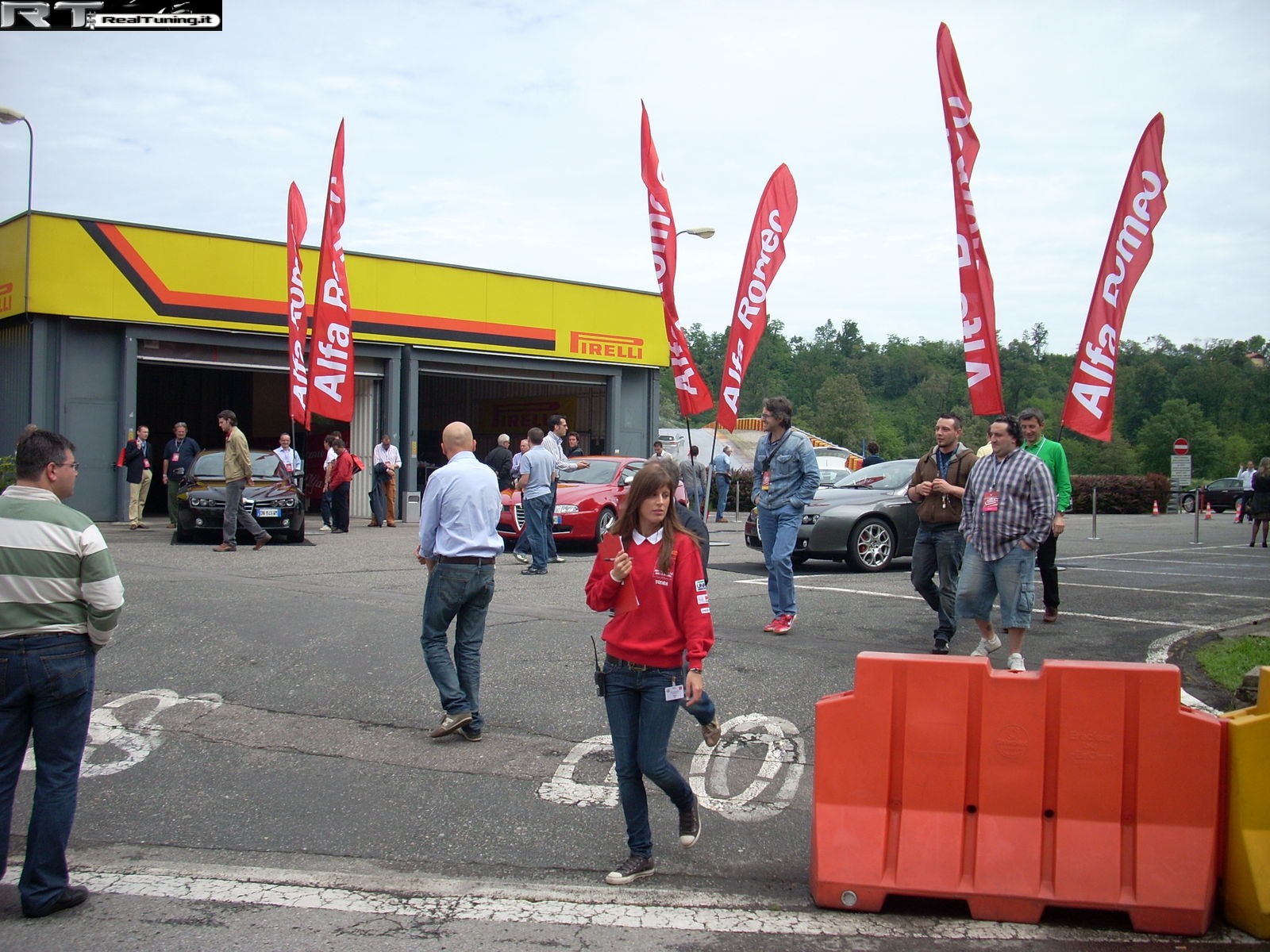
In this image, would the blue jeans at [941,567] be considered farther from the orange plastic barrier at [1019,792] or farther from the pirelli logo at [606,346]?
the pirelli logo at [606,346]

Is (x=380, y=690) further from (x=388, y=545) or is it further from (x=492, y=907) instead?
(x=388, y=545)

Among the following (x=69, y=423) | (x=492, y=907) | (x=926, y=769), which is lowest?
(x=492, y=907)

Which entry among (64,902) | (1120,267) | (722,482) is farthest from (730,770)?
(722,482)

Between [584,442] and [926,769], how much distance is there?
2435cm

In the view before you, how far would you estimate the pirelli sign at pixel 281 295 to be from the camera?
20188 mm

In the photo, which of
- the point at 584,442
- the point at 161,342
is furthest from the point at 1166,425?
the point at 161,342

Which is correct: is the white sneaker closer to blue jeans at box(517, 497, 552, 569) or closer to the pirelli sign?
blue jeans at box(517, 497, 552, 569)

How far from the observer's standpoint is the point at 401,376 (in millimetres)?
24297

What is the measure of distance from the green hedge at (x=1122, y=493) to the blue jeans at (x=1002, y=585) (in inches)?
1271

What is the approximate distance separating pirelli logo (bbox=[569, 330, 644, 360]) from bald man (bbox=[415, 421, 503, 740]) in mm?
20365

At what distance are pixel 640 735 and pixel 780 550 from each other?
175 inches

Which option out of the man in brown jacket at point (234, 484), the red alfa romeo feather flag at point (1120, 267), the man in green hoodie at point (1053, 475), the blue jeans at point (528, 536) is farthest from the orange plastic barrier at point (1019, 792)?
the man in brown jacket at point (234, 484)

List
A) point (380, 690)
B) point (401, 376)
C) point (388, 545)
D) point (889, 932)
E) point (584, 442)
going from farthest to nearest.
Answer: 1. point (584, 442)
2. point (401, 376)
3. point (388, 545)
4. point (380, 690)
5. point (889, 932)

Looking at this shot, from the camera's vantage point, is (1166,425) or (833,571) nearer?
(833,571)
